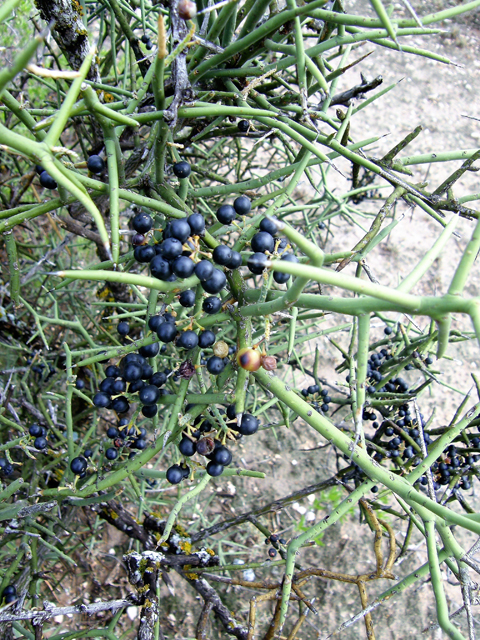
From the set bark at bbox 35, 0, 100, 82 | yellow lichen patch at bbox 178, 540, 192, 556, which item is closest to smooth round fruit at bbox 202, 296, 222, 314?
bark at bbox 35, 0, 100, 82

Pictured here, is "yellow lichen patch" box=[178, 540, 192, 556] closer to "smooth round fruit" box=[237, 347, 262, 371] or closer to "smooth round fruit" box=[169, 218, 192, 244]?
"smooth round fruit" box=[237, 347, 262, 371]

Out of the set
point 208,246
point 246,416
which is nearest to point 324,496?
point 246,416

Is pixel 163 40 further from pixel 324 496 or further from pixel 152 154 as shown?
pixel 324 496

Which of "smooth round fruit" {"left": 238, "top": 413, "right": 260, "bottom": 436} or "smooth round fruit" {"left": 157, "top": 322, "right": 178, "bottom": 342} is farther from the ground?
"smooth round fruit" {"left": 157, "top": 322, "right": 178, "bottom": 342}

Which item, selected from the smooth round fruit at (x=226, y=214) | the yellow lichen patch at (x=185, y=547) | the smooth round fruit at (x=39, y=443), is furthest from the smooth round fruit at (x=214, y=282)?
the yellow lichen patch at (x=185, y=547)

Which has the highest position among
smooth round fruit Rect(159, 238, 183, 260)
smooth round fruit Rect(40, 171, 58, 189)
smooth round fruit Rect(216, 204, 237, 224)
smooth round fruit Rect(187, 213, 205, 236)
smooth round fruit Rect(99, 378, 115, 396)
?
smooth round fruit Rect(40, 171, 58, 189)

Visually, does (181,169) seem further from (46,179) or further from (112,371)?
(112,371)

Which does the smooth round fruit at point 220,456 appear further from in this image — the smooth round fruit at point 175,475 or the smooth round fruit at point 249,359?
the smooth round fruit at point 249,359
